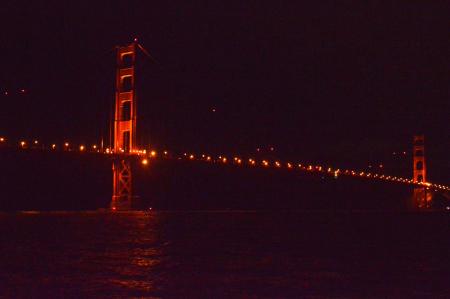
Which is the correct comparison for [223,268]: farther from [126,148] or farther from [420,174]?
[420,174]

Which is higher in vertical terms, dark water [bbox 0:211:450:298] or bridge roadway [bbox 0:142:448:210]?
bridge roadway [bbox 0:142:448:210]

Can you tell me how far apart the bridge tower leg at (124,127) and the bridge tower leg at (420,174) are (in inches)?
981

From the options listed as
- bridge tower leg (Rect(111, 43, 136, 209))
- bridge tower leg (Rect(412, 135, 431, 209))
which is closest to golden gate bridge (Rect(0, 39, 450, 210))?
bridge tower leg (Rect(111, 43, 136, 209))

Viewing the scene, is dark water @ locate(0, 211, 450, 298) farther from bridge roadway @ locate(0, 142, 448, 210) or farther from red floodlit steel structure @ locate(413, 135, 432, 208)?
red floodlit steel structure @ locate(413, 135, 432, 208)

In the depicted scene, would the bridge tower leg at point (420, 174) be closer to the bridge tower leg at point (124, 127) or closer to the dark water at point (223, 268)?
the bridge tower leg at point (124, 127)

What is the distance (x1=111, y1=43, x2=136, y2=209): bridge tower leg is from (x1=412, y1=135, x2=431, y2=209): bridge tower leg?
81.7ft

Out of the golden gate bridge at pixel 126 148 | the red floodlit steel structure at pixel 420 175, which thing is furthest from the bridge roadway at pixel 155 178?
the red floodlit steel structure at pixel 420 175

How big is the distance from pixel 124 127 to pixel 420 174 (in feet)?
119

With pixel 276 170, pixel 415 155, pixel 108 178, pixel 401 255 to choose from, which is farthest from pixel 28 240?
pixel 415 155

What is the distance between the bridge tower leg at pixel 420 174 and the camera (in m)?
53.0

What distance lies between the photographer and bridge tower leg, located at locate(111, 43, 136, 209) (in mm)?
30500

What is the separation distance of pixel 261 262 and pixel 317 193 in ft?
151

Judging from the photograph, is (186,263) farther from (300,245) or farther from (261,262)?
(300,245)

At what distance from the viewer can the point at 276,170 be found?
4006 centimetres
